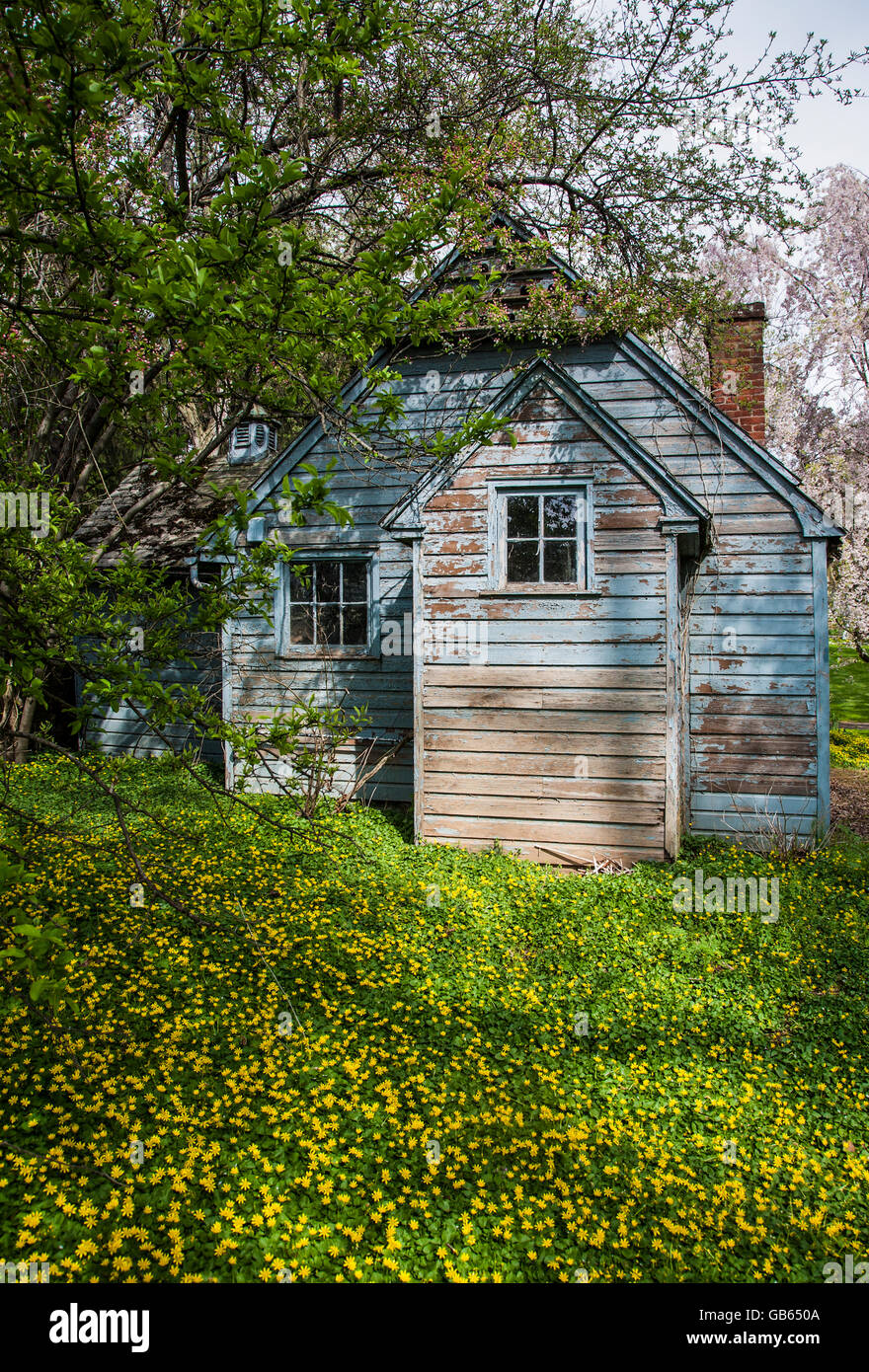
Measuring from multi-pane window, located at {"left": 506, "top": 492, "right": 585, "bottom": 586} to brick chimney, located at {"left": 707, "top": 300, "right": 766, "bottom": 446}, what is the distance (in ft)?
9.23

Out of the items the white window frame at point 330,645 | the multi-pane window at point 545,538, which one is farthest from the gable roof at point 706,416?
the white window frame at point 330,645

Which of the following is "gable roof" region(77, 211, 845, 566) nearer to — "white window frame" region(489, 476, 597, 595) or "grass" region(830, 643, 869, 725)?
"white window frame" region(489, 476, 597, 595)

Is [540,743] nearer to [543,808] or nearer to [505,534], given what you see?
[543,808]

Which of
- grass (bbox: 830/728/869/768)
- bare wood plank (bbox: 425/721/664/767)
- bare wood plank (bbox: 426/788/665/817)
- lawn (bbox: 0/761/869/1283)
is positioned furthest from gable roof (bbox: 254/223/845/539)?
grass (bbox: 830/728/869/768)

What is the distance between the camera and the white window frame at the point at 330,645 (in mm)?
10688

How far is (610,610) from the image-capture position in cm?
812

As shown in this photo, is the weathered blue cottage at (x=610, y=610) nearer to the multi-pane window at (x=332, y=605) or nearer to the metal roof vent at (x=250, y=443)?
the multi-pane window at (x=332, y=605)

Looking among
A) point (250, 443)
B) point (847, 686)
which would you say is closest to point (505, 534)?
point (250, 443)

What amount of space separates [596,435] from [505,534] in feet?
4.68

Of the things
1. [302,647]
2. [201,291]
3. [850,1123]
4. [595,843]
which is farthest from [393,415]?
[302,647]

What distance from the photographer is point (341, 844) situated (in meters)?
8.59

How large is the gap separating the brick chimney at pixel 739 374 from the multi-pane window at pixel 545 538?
9.23 ft

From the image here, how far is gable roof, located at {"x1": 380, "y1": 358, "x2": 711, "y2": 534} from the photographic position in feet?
26.0

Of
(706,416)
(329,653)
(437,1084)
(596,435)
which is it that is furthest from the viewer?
(329,653)
